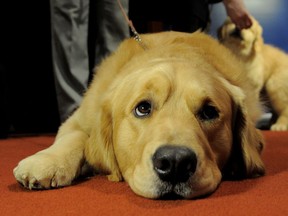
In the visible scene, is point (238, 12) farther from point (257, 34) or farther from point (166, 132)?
point (166, 132)

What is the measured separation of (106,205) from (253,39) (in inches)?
171

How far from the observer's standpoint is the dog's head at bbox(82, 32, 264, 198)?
1.66 meters

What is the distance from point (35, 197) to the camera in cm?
175

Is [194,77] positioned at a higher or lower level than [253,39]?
higher

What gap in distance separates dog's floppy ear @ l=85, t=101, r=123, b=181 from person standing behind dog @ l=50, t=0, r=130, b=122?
183 centimetres

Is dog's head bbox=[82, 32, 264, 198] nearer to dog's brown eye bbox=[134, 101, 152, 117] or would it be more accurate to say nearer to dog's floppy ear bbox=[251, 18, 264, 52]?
dog's brown eye bbox=[134, 101, 152, 117]

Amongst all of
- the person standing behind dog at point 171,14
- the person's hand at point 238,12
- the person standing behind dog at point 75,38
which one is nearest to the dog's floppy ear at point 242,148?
the person standing behind dog at point 75,38

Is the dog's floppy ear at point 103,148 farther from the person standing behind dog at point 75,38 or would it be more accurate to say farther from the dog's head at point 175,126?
the person standing behind dog at point 75,38

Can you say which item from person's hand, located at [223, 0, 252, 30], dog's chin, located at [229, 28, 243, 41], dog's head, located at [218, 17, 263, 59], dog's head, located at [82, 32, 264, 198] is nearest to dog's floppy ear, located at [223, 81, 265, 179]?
dog's head, located at [82, 32, 264, 198]

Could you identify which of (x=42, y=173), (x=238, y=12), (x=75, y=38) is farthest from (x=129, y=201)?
(x=238, y=12)

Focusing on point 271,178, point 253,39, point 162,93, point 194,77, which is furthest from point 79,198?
point 253,39

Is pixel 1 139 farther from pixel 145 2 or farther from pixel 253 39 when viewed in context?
pixel 253 39

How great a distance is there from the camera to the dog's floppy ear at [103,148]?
6.92 feet

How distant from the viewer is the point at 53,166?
194 cm
